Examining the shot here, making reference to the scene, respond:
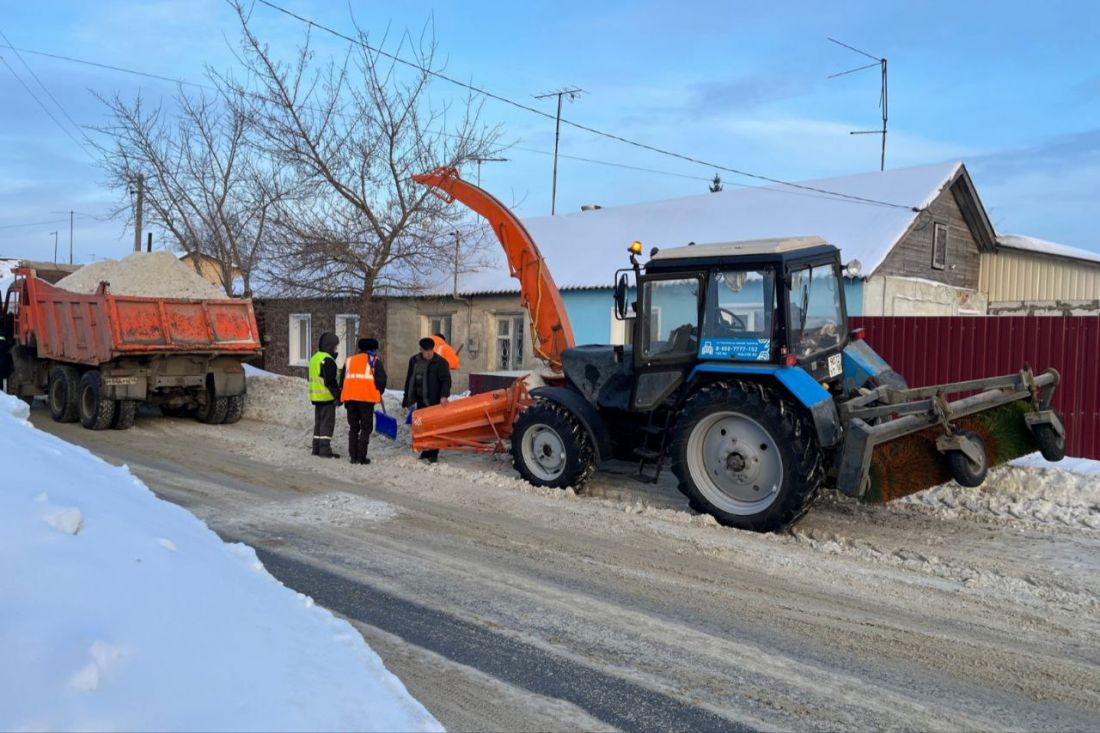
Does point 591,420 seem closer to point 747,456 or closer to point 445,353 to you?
point 747,456

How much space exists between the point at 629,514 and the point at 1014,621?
3319 mm

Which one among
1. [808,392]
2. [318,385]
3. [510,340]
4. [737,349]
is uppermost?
[510,340]

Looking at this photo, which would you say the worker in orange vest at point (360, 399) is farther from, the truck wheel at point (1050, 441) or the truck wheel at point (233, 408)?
the truck wheel at point (1050, 441)

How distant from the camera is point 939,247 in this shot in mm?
18656

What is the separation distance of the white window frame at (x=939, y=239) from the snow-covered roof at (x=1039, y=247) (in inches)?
79.4

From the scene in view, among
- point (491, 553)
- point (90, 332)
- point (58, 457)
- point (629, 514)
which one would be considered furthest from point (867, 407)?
point (90, 332)

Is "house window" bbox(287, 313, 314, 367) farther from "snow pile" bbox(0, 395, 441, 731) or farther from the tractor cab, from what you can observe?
"snow pile" bbox(0, 395, 441, 731)

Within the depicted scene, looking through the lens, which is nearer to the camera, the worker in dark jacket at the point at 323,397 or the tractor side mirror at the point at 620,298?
the tractor side mirror at the point at 620,298

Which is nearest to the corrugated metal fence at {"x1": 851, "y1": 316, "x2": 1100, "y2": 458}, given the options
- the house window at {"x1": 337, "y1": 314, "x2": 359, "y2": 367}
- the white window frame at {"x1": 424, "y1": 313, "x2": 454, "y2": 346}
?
the white window frame at {"x1": 424, "y1": 313, "x2": 454, "y2": 346}

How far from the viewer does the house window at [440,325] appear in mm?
22219

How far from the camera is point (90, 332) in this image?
496 inches

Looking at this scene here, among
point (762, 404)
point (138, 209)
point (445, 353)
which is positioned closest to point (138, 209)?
point (138, 209)

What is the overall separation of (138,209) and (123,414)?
11981 mm

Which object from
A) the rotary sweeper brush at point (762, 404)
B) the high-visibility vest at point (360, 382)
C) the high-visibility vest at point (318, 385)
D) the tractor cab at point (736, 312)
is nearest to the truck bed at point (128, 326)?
the high-visibility vest at point (318, 385)
